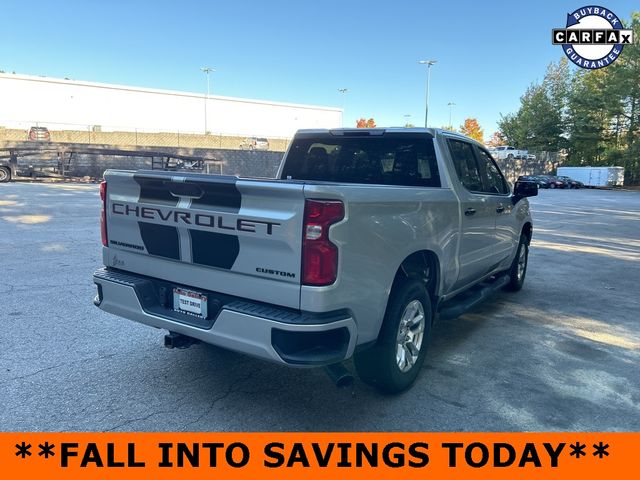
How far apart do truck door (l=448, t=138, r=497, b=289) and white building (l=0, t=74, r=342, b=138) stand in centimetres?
4956

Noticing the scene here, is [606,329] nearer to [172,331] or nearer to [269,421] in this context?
[269,421]

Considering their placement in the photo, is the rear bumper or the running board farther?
the running board

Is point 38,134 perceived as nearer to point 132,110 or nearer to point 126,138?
point 126,138

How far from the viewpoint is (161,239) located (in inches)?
130

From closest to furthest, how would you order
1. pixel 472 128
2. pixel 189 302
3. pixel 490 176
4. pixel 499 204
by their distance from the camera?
pixel 189 302 < pixel 499 204 < pixel 490 176 < pixel 472 128

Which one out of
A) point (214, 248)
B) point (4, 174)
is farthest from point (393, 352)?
point (4, 174)

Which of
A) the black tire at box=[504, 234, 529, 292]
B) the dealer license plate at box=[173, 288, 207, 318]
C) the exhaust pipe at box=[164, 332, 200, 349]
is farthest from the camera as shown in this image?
the black tire at box=[504, 234, 529, 292]

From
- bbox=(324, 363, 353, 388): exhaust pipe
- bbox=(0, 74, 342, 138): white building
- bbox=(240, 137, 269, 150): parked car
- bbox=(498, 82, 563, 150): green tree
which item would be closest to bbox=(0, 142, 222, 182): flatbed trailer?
Result: bbox=(240, 137, 269, 150): parked car

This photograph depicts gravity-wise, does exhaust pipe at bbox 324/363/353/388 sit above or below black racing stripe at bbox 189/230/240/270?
below

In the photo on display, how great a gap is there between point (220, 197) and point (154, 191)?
63 centimetres

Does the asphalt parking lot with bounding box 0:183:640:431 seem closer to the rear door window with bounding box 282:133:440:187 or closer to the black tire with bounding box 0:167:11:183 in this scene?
the rear door window with bounding box 282:133:440:187

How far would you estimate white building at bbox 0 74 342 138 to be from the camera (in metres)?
51.6

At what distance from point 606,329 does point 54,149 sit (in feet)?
94.3

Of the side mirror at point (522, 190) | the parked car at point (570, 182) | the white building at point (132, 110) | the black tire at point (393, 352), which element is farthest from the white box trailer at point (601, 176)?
the black tire at point (393, 352)
